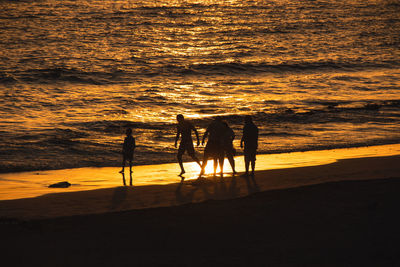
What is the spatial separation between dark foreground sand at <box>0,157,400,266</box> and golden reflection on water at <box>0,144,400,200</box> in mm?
1743

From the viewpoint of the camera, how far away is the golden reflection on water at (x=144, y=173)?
13281 mm

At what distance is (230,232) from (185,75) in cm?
3214

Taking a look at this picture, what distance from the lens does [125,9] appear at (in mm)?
64625

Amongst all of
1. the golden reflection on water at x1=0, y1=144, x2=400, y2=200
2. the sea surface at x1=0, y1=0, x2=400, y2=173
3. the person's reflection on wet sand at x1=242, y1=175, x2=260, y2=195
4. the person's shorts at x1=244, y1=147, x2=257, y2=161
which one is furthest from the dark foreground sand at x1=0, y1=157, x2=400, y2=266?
the sea surface at x1=0, y1=0, x2=400, y2=173

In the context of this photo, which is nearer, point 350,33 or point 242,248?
point 242,248

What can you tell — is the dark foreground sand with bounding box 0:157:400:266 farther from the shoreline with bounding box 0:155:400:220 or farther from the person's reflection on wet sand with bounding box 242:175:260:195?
the person's reflection on wet sand with bounding box 242:175:260:195

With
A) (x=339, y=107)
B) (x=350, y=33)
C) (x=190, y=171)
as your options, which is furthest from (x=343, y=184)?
(x=350, y=33)

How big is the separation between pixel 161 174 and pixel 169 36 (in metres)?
39.8

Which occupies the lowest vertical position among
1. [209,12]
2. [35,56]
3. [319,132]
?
[319,132]

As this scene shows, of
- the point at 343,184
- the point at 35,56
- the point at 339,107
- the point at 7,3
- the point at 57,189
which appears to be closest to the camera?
the point at 343,184

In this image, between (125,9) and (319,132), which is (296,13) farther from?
Answer: (319,132)

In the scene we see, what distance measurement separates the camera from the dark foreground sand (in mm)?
7535

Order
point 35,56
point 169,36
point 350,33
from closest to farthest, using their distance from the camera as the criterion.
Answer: point 35,56 → point 169,36 → point 350,33

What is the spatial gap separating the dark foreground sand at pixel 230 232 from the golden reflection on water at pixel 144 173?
5.72 feet
